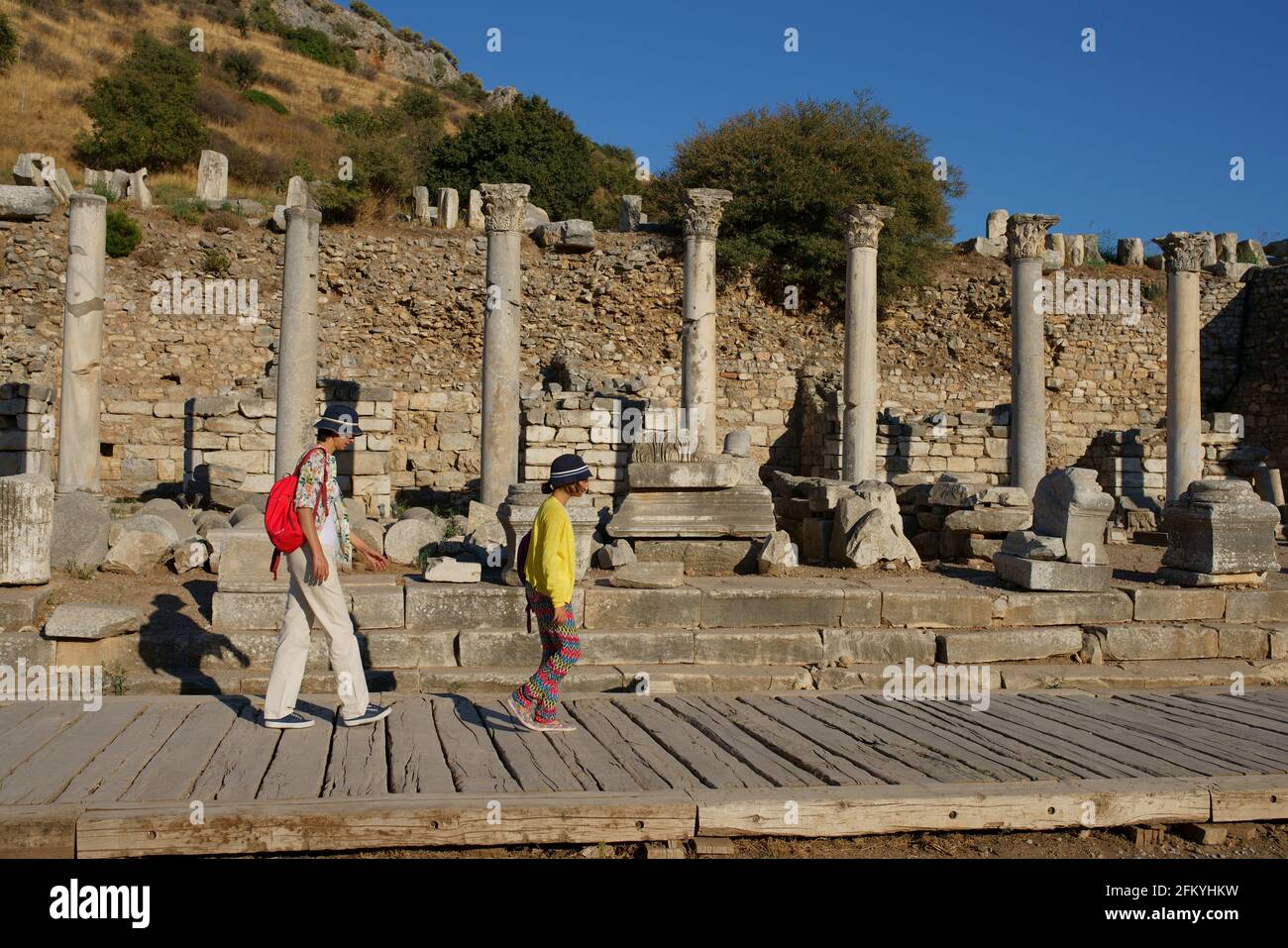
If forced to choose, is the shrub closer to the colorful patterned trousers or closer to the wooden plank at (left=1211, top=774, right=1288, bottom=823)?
the colorful patterned trousers

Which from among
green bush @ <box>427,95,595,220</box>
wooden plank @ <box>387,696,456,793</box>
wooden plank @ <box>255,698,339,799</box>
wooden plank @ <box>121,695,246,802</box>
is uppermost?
green bush @ <box>427,95,595,220</box>

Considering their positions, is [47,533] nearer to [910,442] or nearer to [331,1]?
[910,442]

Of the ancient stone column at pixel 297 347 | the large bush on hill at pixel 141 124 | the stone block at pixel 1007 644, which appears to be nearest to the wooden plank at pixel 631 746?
the stone block at pixel 1007 644

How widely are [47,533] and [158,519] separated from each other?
176cm

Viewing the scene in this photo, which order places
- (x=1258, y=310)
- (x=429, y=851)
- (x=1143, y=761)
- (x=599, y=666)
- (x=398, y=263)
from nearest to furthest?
1. (x=429, y=851)
2. (x=1143, y=761)
3. (x=599, y=666)
4. (x=398, y=263)
5. (x=1258, y=310)

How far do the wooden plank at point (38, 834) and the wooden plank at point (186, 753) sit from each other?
281 mm

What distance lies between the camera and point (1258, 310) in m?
26.7

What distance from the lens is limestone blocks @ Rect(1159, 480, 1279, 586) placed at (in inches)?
371

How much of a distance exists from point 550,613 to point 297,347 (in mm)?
10469

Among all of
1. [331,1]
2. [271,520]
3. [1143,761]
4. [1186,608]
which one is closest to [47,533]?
[271,520]

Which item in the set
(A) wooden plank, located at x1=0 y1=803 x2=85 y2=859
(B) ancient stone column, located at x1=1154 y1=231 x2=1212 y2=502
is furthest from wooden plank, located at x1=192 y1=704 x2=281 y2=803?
(B) ancient stone column, located at x1=1154 y1=231 x2=1212 y2=502

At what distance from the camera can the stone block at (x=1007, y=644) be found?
26.7 ft

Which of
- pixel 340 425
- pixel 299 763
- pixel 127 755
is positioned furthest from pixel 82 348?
pixel 299 763

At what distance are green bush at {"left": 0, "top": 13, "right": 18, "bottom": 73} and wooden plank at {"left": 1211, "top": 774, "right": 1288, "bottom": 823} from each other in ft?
143
